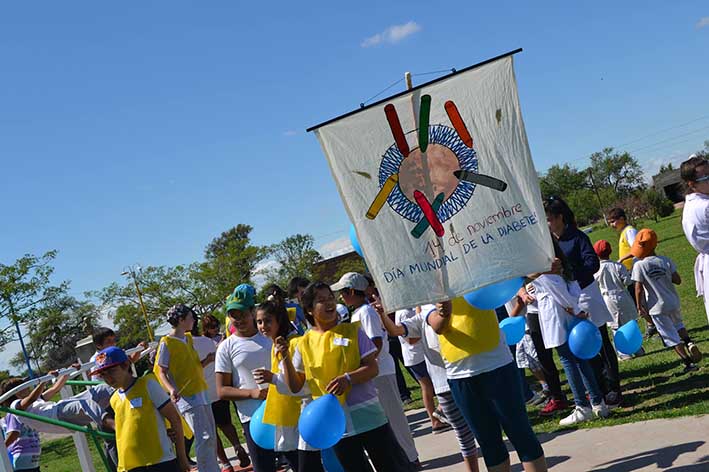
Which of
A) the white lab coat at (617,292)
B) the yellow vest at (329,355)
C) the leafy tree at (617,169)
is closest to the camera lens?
the yellow vest at (329,355)

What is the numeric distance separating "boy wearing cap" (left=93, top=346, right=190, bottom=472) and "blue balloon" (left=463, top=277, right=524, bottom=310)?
252cm

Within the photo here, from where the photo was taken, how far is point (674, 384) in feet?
25.4

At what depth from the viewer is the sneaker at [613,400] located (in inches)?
294

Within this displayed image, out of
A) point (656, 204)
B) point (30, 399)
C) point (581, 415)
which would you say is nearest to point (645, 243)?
point (581, 415)

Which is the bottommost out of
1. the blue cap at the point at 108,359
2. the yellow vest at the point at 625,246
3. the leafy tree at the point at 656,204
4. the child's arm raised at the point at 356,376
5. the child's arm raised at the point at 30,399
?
the leafy tree at the point at 656,204

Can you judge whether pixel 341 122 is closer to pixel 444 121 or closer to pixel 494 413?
pixel 444 121

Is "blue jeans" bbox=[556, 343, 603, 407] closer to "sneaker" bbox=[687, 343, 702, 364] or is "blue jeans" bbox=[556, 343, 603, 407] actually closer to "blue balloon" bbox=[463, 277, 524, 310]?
"sneaker" bbox=[687, 343, 702, 364]

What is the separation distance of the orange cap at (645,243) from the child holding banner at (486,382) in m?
4.46

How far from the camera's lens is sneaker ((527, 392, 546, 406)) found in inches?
350

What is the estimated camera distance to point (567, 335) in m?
6.99

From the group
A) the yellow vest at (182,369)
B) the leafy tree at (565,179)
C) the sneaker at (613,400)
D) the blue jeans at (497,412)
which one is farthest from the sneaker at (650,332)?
the leafy tree at (565,179)

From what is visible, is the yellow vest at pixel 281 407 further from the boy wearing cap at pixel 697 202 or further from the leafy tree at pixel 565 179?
the leafy tree at pixel 565 179

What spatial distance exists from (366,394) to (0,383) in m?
4.99

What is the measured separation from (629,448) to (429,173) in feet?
9.29
